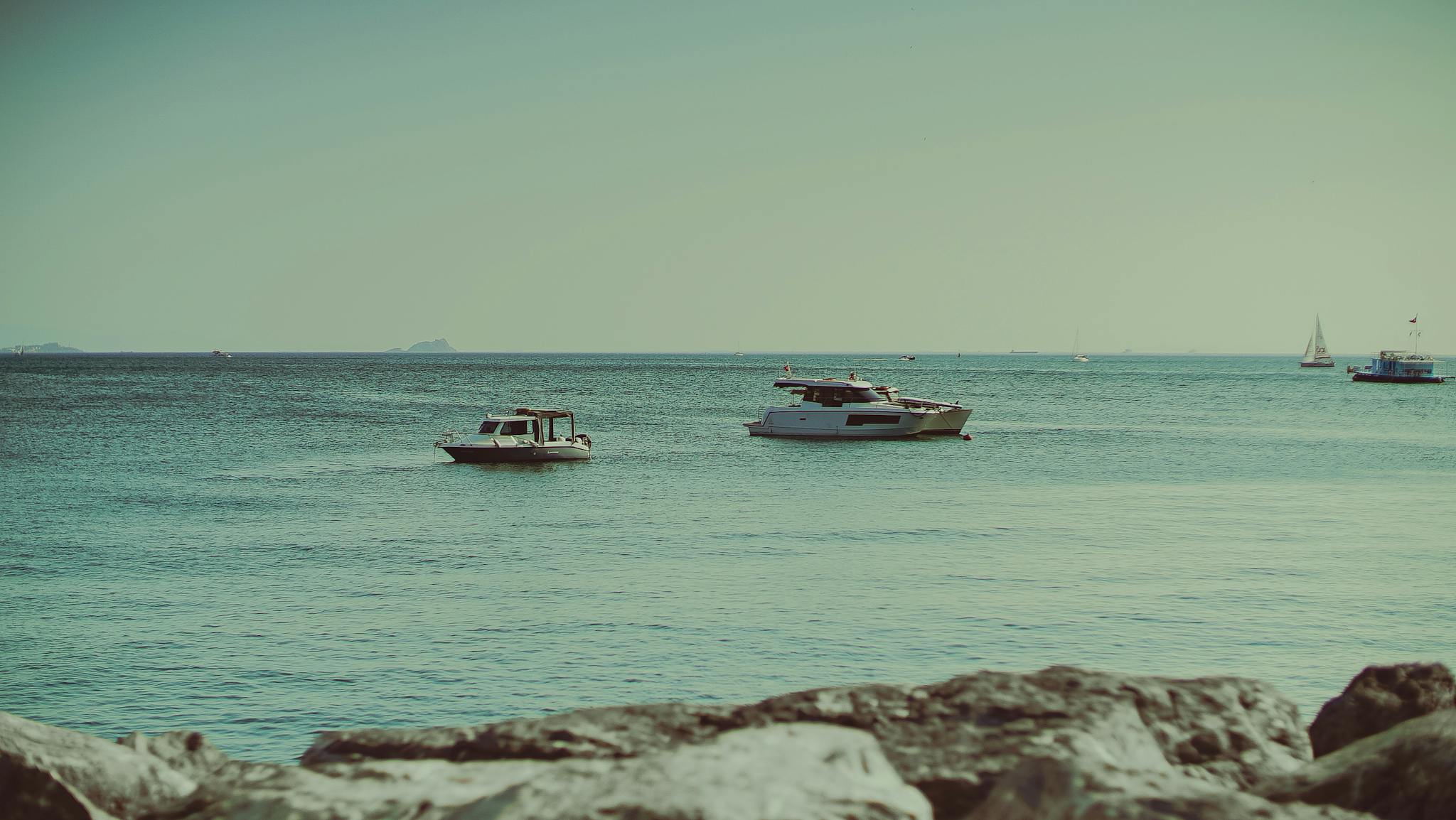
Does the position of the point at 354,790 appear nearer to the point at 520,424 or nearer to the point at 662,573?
the point at 662,573

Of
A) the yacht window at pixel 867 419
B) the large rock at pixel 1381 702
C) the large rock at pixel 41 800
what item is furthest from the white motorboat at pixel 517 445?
the large rock at pixel 41 800

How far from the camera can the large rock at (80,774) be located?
5.29 m

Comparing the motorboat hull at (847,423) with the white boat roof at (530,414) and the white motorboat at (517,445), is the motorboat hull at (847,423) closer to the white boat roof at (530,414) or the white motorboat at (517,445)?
the white motorboat at (517,445)

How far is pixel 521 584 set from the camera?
2247cm

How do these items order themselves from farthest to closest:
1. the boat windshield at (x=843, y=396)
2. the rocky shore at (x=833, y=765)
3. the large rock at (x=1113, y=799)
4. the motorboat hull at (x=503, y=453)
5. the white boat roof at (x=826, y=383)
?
the white boat roof at (x=826, y=383)
the boat windshield at (x=843, y=396)
the motorboat hull at (x=503, y=453)
the rocky shore at (x=833, y=765)
the large rock at (x=1113, y=799)

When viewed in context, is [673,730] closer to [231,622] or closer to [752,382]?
[231,622]

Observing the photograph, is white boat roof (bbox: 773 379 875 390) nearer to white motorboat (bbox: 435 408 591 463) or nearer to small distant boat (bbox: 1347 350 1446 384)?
white motorboat (bbox: 435 408 591 463)

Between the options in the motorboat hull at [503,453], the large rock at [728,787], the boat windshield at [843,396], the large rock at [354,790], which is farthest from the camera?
the boat windshield at [843,396]

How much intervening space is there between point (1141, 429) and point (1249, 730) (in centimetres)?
6957

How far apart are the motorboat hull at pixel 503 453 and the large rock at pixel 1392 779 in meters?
44.5

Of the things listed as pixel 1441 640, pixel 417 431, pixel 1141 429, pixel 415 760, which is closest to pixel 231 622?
pixel 415 760

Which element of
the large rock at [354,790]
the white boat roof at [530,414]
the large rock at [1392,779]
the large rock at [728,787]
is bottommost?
the white boat roof at [530,414]

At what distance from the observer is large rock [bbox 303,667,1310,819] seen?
5012 mm

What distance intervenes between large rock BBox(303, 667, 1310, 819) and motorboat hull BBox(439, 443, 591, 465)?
43527 millimetres
